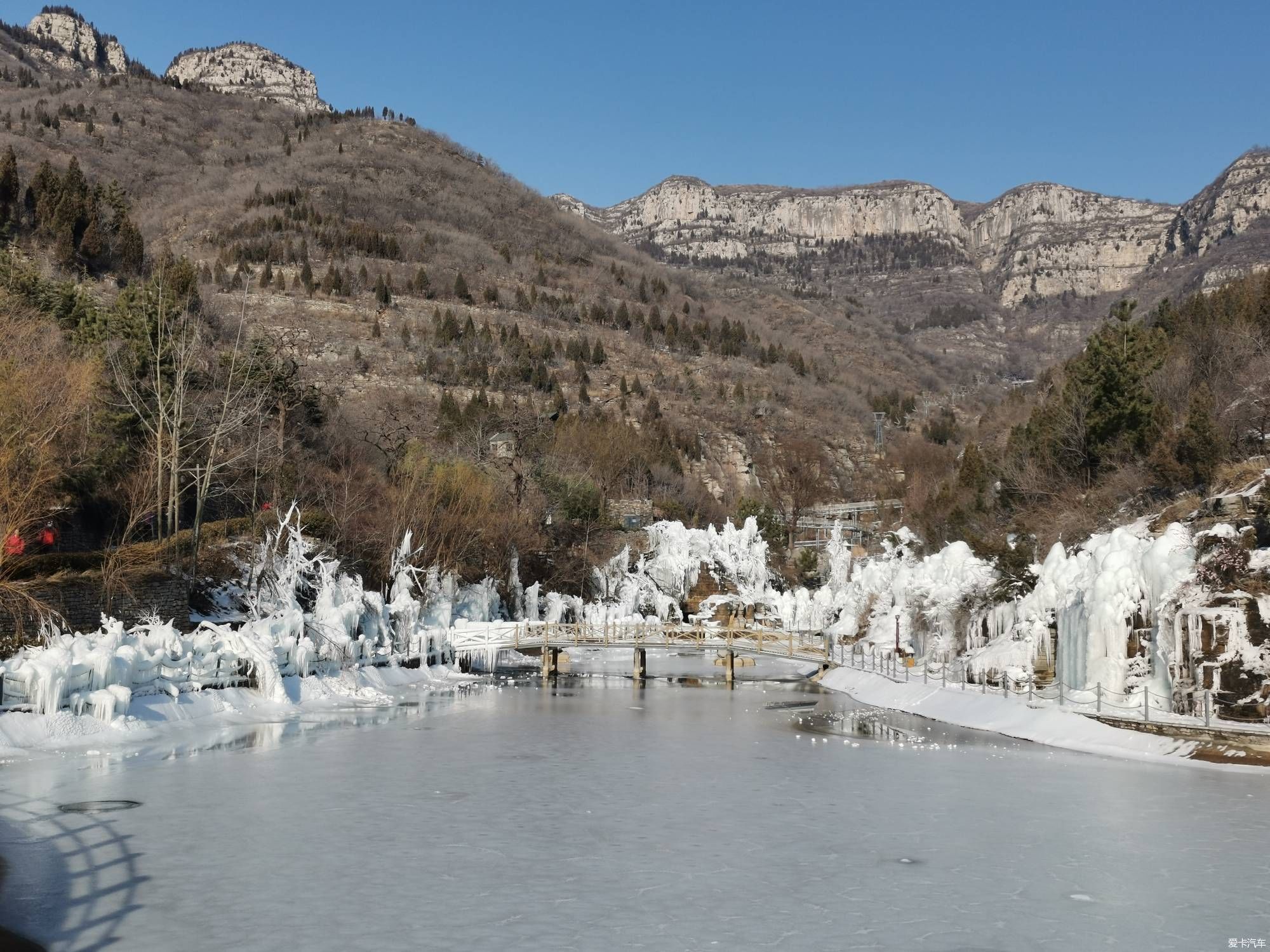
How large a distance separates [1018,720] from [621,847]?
15.7m

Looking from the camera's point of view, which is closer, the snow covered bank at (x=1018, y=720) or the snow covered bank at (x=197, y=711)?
the snow covered bank at (x=197, y=711)

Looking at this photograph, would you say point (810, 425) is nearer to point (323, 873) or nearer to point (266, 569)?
point (266, 569)

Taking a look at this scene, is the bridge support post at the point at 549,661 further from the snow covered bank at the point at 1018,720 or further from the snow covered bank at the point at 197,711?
the snow covered bank at the point at 1018,720

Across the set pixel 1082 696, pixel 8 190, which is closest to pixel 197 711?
pixel 1082 696

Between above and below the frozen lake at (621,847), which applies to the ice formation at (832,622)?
above

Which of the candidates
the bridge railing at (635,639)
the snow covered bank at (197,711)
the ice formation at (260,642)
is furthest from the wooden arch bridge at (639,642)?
the snow covered bank at (197,711)

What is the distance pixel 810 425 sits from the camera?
129125 mm

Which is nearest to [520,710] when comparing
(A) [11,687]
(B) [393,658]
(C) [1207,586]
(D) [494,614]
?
(B) [393,658]

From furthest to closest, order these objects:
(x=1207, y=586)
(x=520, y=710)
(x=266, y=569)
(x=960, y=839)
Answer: (x=266, y=569), (x=520, y=710), (x=1207, y=586), (x=960, y=839)

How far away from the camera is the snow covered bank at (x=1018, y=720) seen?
75.4 feet

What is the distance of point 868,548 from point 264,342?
153 feet

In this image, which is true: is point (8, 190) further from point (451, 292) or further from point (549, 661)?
point (451, 292)

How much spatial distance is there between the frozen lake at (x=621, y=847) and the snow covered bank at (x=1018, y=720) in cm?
72

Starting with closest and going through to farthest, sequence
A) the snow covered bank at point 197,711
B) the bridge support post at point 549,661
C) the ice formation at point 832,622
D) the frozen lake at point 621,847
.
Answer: the frozen lake at point 621,847 < the snow covered bank at point 197,711 < the ice formation at point 832,622 < the bridge support post at point 549,661
